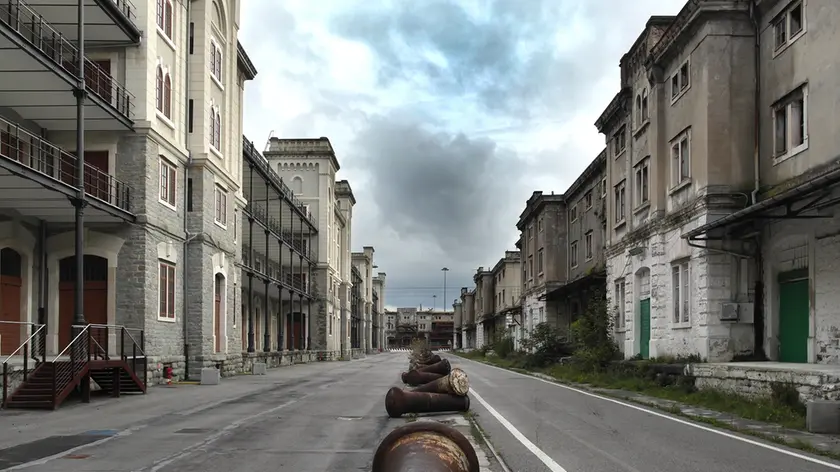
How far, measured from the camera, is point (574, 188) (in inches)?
1889

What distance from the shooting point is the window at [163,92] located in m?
26.8

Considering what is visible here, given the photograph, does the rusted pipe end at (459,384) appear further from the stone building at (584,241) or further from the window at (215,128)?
the stone building at (584,241)

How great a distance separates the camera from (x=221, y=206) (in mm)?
33688

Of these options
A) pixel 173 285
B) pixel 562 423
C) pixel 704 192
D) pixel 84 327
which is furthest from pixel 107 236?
pixel 704 192

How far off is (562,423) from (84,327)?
12146 mm

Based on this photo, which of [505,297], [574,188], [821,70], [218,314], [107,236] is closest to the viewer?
[821,70]

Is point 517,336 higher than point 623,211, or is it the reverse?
point 623,211

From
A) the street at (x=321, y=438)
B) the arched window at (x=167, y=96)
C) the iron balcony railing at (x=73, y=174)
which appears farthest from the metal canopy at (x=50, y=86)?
the street at (x=321, y=438)

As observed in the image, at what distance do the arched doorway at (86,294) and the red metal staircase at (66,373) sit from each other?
256cm

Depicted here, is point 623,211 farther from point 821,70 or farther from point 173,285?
point 173,285

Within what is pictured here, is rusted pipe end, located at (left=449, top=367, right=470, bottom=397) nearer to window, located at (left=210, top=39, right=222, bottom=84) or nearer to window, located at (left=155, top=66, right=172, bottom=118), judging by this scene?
window, located at (left=155, top=66, right=172, bottom=118)

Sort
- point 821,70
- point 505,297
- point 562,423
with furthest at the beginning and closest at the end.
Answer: point 505,297
point 821,70
point 562,423

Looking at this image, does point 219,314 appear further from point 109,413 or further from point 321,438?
point 321,438

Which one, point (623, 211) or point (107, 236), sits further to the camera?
point (623, 211)
